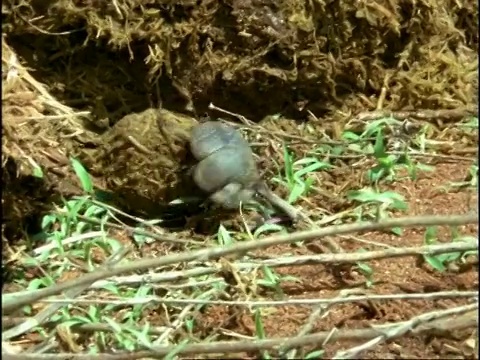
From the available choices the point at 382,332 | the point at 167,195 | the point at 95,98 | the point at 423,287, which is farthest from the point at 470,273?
the point at 95,98

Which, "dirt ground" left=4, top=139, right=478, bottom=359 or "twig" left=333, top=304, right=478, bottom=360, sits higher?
"twig" left=333, top=304, right=478, bottom=360

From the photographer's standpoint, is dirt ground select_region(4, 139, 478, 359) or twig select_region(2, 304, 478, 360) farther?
dirt ground select_region(4, 139, 478, 359)

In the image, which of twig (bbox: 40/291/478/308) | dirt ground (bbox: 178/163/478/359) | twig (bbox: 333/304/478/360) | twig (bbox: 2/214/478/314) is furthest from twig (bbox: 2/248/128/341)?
twig (bbox: 333/304/478/360)

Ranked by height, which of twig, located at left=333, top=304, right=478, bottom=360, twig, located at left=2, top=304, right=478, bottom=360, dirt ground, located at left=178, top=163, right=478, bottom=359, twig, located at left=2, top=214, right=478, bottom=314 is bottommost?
dirt ground, located at left=178, top=163, right=478, bottom=359

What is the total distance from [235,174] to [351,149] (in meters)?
0.37

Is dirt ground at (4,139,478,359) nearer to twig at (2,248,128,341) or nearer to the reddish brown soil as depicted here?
the reddish brown soil

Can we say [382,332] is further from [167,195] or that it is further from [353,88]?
[353,88]

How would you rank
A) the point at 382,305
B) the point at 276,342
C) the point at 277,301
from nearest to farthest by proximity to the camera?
the point at 276,342 → the point at 277,301 → the point at 382,305

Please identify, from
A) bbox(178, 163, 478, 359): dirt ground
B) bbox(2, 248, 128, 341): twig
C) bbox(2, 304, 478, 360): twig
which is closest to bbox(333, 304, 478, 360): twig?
bbox(2, 304, 478, 360): twig

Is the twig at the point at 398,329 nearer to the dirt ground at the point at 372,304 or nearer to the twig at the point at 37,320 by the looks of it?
the dirt ground at the point at 372,304

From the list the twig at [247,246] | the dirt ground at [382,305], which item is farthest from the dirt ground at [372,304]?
the twig at [247,246]

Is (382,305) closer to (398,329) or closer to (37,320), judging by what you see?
A: (398,329)

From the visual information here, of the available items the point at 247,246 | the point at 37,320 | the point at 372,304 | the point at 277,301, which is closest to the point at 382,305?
the point at 372,304

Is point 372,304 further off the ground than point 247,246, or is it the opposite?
point 247,246
